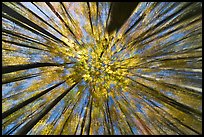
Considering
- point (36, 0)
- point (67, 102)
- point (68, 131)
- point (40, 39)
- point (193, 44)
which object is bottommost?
point (68, 131)

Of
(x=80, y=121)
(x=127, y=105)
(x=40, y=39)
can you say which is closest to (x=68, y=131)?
(x=80, y=121)

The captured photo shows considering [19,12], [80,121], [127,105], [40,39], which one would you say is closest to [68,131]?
[80,121]

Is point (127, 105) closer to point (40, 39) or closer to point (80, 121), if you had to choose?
point (80, 121)

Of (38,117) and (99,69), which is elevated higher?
(99,69)

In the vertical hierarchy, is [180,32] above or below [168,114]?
above

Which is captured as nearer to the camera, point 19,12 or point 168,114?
point 19,12

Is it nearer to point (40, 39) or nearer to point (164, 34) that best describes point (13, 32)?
point (40, 39)
